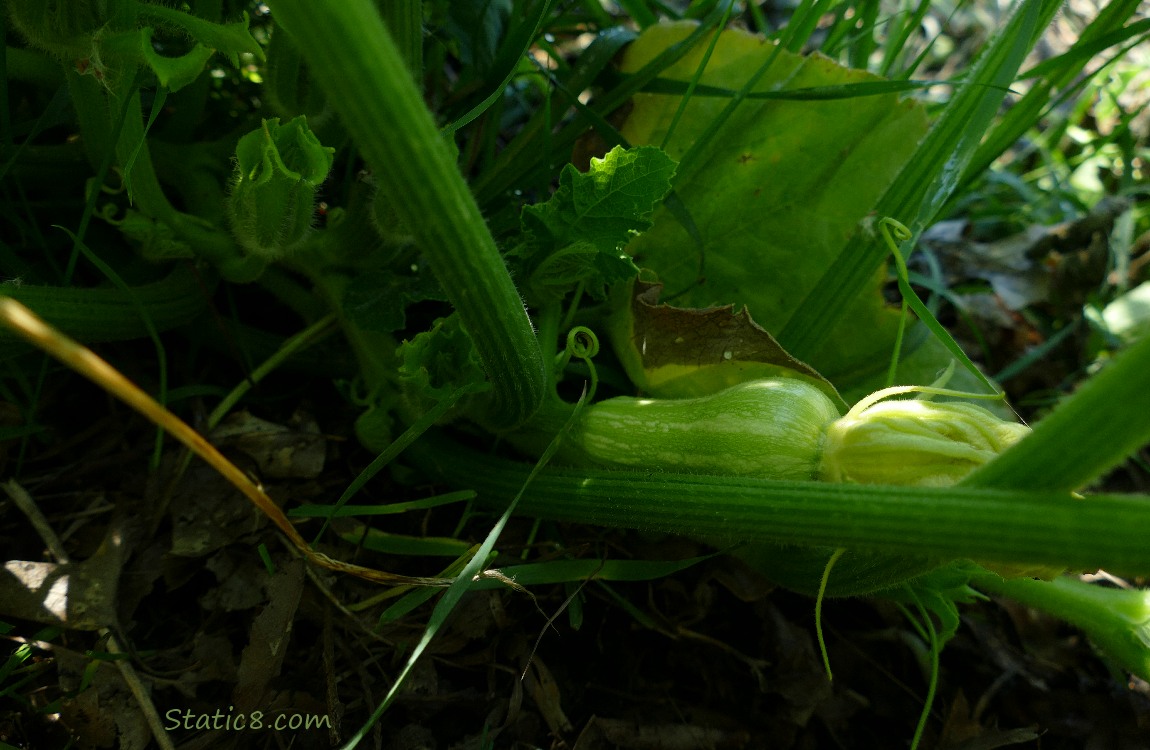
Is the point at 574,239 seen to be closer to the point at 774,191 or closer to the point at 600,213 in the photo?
the point at 600,213

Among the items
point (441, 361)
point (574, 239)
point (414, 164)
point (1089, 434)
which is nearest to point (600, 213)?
point (574, 239)

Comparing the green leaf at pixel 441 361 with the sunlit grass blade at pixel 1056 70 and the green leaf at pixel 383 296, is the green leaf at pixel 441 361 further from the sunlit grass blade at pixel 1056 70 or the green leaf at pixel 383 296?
the sunlit grass blade at pixel 1056 70

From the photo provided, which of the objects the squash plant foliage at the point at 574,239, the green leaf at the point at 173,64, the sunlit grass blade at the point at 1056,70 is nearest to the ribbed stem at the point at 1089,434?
the squash plant foliage at the point at 574,239

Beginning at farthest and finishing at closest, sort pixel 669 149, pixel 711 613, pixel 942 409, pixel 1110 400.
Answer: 1. pixel 669 149
2. pixel 711 613
3. pixel 942 409
4. pixel 1110 400

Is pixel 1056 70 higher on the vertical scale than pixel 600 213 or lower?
higher

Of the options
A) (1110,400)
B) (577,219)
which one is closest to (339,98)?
(577,219)

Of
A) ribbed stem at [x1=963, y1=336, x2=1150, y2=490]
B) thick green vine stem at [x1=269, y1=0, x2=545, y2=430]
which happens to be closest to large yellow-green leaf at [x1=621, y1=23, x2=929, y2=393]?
thick green vine stem at [x1=269, y1=0, x2=545, y2=430]

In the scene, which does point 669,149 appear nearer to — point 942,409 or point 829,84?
point 829,84
